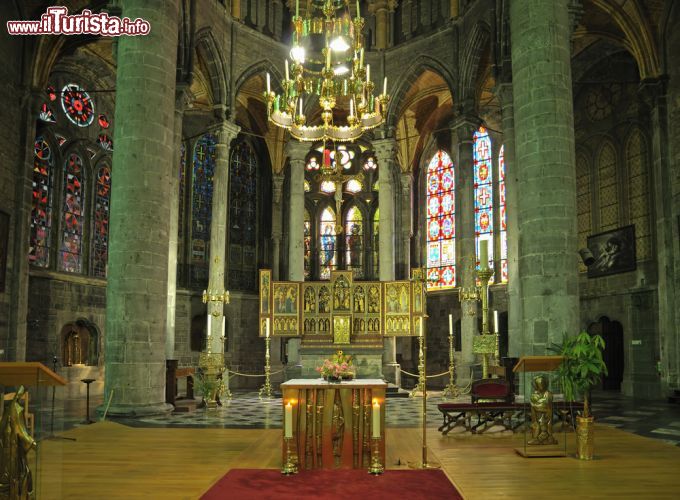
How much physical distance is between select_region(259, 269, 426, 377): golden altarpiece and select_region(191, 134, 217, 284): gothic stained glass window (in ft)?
27.2

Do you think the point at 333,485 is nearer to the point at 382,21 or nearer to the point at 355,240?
the point at 382,21

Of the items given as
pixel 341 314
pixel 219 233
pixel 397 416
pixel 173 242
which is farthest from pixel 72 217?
pixel 397 416

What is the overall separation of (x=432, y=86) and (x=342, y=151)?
5664 mm

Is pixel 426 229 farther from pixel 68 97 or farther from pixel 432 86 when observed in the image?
pixel 68 97

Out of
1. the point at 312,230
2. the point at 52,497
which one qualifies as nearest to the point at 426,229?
the point at 312,230

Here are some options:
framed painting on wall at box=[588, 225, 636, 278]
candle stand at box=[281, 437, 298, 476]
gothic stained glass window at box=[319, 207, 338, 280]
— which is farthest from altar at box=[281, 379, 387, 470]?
gothic stained glass window at box=[319, 207, 338, 280]

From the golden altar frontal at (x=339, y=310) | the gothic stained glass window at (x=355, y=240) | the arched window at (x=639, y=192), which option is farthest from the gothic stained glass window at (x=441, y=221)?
the golden altar frontal at (x=339, y=310)

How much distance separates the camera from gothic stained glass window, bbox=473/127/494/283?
86.4ft

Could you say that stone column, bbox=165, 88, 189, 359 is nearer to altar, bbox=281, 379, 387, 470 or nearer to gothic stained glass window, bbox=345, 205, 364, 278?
altar, bbox=281, 379, 387, 470

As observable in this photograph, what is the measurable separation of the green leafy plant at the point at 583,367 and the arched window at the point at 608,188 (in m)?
14.3

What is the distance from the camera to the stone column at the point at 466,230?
20078mm

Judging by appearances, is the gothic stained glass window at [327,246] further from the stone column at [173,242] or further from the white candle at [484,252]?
the white candle at [484,252]

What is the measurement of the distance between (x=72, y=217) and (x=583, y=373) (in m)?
19.0

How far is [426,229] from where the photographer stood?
94.1ft
